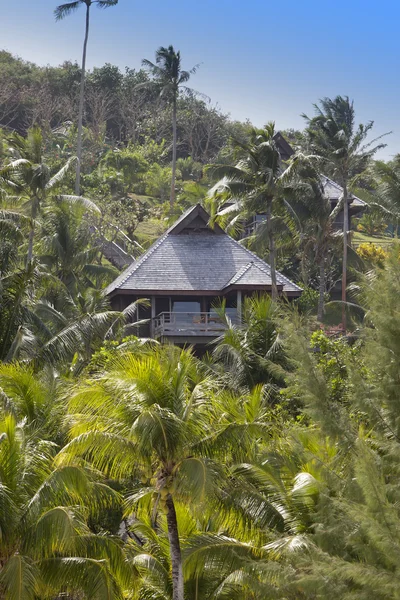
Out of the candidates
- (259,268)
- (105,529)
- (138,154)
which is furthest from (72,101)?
(105,529)

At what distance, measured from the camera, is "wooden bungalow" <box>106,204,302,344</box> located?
115 ft

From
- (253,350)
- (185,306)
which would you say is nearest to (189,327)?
(185,306)

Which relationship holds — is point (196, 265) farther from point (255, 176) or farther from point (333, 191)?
point (333, 191)

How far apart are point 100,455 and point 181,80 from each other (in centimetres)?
4216

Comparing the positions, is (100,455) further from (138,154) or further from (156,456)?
(138,154)

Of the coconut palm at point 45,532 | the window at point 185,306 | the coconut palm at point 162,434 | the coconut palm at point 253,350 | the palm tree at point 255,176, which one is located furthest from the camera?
the window at point 185,306

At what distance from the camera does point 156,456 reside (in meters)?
16.0

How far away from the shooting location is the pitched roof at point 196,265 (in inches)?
1401

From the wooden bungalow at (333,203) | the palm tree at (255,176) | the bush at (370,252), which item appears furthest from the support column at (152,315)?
the bush at (370,252)

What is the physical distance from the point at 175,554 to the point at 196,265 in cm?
2151

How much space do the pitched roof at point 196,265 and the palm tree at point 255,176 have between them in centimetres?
170

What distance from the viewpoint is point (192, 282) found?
3600cm

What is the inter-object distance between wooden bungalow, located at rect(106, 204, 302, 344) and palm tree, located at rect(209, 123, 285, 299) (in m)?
2.02

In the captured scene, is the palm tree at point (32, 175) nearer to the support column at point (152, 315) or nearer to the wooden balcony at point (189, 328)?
the support column at point (152, 315)
